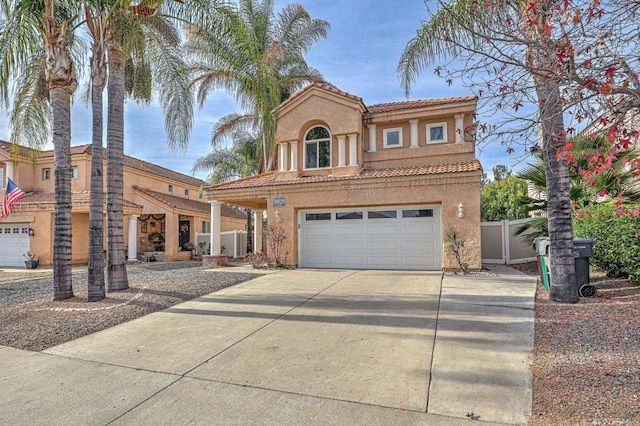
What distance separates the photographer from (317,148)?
49.6 feet

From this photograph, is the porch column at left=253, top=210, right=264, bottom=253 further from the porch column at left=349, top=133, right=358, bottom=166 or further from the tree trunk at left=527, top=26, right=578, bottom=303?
the tree trunk at left=527, top=26, right=578, bottom=303

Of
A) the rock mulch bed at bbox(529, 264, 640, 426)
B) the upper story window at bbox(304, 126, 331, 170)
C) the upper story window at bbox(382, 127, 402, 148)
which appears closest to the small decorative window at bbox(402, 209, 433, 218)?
the upper story window at bbox(382, 127, 402, 148)

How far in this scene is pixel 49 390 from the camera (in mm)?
4047

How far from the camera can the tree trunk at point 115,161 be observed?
9031 millimetres

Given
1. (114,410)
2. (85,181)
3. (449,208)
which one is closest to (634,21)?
(114,410)

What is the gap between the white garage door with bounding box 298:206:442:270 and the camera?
12742mm

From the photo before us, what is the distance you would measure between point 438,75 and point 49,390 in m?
5.83

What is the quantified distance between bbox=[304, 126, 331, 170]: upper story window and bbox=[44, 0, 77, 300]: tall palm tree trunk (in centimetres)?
847

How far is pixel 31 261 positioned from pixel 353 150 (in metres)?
16.6

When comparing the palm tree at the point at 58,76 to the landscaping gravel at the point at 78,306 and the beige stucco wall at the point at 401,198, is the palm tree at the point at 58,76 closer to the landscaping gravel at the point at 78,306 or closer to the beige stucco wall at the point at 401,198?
the landscaping gravel at the point at 78,306

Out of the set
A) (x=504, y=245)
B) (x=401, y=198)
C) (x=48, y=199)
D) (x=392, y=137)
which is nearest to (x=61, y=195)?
(x=401, y=198)

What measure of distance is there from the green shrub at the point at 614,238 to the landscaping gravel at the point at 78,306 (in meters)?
9.02

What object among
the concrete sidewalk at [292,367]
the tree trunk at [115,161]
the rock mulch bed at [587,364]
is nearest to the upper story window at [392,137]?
the concrete sidewalk at [292,367]

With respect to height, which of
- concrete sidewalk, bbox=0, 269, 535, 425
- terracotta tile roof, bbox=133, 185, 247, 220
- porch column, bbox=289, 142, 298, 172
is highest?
porch column, bbox=289, 142, 298, 172
